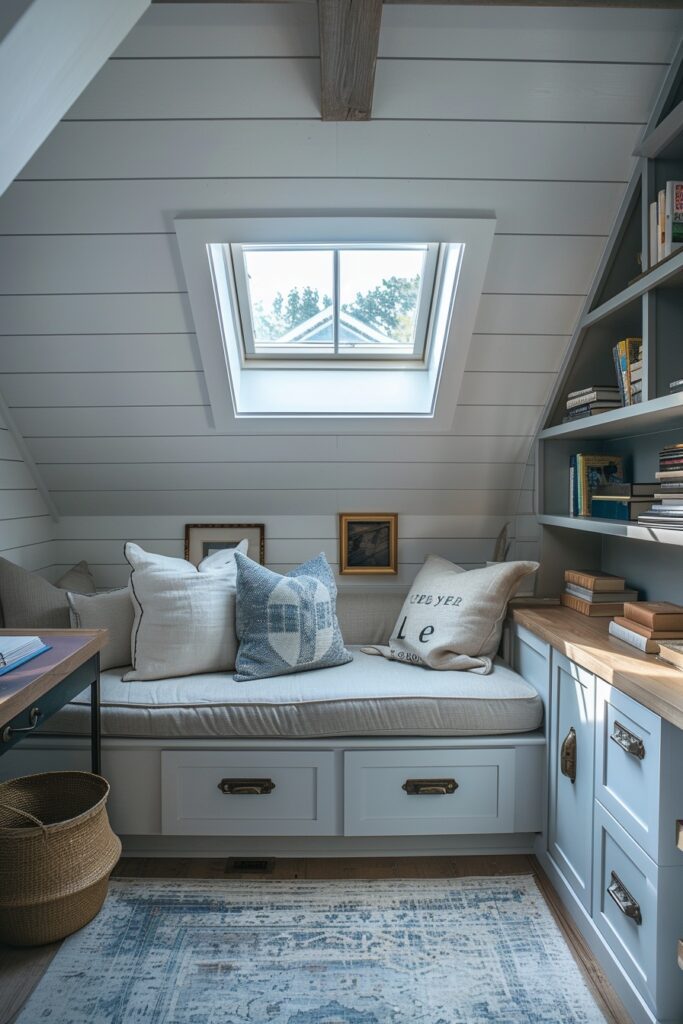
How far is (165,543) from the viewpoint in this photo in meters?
2.82

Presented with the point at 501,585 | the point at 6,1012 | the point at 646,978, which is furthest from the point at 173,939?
the point at 501,585

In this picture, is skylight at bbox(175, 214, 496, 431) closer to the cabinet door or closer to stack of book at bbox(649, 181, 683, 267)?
stack of book at bbox(649, 181, 683, 267)

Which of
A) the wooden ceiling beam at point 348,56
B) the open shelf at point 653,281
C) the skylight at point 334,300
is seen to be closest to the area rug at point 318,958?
the open shelf at point 653,281

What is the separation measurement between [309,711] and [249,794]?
12.2 inches

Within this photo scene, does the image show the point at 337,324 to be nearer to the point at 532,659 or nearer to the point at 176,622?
the point at 176,622

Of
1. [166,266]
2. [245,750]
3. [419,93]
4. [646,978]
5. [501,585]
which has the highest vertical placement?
[419,93]

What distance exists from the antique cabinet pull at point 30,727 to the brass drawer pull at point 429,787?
1081 millimetres

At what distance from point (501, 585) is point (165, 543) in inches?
55.8

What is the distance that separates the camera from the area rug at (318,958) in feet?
4.79

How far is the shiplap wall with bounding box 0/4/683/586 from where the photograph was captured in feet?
5.44

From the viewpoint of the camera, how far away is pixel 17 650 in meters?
1.59

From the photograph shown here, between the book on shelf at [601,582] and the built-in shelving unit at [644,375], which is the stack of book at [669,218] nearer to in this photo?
the built-in shelving unit at [644,375]

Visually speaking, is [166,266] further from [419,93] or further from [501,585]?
[501,585]

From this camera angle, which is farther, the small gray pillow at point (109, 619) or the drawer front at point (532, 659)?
the small gray pillow at point (109, 619)
